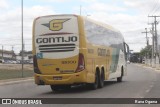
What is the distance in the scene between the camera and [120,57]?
105 ft

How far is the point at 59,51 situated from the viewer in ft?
72.0

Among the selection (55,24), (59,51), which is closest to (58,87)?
(59,51)

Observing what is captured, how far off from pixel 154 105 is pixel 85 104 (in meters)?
2.46

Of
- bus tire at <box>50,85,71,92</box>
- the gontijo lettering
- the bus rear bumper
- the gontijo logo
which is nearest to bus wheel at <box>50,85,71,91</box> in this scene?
bus tire at <box>50,85,71,92</box>

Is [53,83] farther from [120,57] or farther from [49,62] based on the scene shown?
[120,57]

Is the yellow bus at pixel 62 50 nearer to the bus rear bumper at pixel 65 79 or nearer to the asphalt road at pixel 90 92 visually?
the bus rear bumper at pixel 65 79

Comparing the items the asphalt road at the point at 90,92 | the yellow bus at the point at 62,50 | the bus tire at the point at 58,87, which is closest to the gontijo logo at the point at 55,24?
the yellow bus at the point at 62,50

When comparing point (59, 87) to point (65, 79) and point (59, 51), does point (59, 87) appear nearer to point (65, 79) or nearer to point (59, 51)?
point (65, 79)

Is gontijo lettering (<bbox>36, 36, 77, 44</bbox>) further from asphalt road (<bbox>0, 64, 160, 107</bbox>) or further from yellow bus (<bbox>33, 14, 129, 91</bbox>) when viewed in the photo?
asphalt road (<bbox>0, 64, 160, 107</bbox>)

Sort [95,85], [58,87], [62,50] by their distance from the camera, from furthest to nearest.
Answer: [58,87], [95,85], [62,50]

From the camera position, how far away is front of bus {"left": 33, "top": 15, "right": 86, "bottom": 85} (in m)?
21.8

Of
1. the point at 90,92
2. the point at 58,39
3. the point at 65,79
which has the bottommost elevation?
the point at 90,92

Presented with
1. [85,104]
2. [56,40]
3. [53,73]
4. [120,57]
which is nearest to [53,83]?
[53,73]

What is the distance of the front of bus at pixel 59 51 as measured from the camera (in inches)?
856
